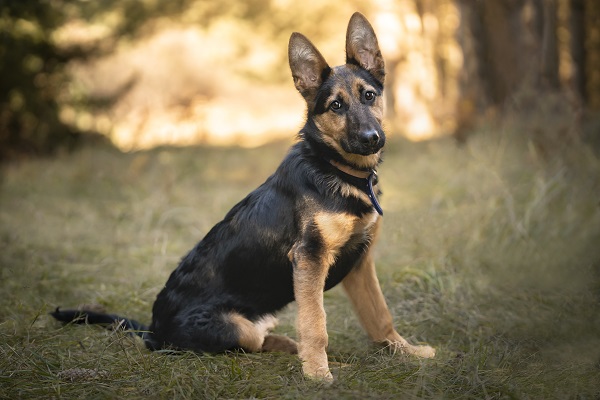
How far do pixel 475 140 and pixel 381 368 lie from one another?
5.88 metres

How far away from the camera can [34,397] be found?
3455mm

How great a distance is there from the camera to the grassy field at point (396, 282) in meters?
3.59

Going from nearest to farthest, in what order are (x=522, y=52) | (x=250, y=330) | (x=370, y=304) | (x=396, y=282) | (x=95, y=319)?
(x=250, y=330)
(x=370, y=304)
(x=95, y=319)
(x=396, y=282)
(x=522, y=52)

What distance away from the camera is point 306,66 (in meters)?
4.29

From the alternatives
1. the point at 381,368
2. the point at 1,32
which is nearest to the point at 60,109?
the point at 1,32

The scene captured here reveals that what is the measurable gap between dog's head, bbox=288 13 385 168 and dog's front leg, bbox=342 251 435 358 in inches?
30.6

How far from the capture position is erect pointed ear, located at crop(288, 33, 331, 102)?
13.8ft

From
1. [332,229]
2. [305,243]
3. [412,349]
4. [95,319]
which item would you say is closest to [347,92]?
[332,229]

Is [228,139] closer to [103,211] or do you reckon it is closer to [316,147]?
[103,211]

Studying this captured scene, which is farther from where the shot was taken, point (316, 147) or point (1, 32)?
point (1, 32)

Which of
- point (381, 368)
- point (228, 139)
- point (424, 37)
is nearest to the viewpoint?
point (381, 368)

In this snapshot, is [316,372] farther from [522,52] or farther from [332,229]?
[522,52]

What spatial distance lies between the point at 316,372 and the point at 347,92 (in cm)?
184

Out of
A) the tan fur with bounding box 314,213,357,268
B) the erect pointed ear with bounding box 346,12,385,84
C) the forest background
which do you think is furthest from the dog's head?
the forest background
